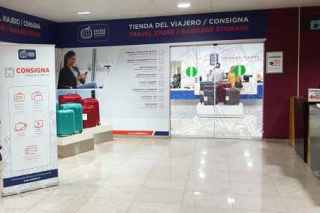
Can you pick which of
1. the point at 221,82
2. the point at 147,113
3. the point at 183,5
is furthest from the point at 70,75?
the point at 221,82

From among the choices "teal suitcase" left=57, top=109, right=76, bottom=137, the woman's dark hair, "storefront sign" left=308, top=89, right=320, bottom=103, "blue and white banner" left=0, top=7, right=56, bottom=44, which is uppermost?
"blue and white banner" left=0, top=7, right=56, bottom=44

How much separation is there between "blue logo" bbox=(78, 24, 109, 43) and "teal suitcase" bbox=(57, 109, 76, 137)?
2483 millimetres

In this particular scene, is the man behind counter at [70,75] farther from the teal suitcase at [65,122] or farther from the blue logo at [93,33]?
the teal suitcase at [65,122]

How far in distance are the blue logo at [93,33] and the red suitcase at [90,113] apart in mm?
1573

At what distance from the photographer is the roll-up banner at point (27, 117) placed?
3.77 metres

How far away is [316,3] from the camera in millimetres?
6359

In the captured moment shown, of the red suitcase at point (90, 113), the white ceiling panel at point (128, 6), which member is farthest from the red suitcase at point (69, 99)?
the white ceiling panel at point (128, 6)

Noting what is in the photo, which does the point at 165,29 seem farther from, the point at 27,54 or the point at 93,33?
the point at 27,54

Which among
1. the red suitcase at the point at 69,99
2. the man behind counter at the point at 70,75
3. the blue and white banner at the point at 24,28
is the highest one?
the blue and white banner at the point at 24,28

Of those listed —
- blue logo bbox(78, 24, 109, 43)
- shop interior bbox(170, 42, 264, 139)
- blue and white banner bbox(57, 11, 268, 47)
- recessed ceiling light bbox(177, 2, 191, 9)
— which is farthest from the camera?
shop interior bbox(170, 42, 264, 139)

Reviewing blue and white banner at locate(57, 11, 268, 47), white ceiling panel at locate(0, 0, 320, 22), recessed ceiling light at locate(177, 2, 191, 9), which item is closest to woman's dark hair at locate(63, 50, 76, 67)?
blue and white banner at locate(57, 11, 268, 47)

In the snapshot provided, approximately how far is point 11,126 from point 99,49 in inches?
166

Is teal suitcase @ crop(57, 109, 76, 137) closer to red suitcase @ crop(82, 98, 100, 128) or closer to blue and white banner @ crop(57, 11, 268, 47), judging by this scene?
red suitcase @ crop(82, 98, 100, 128)

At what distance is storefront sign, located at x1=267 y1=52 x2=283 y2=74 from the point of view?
22.5 feet
